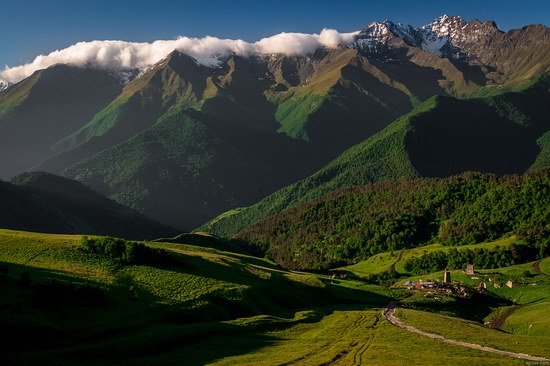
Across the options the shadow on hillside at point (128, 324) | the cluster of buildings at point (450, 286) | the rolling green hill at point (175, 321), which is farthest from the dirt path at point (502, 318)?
the shadow on hillside at point (128, 324)

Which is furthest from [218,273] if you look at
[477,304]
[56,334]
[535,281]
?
[535,281]

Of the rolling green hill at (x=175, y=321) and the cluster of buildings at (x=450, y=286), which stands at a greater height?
the rolling green hill at (x=175, y=321)

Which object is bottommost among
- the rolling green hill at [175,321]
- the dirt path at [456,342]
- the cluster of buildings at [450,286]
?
the cluster of buildings at [450,286]

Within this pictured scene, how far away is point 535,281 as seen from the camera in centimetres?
18125

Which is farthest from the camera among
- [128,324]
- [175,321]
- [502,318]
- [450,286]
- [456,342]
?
[450,286]

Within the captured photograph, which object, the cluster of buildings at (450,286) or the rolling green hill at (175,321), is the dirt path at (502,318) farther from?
the rolling green hill at (175,321)

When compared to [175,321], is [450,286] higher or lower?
lower

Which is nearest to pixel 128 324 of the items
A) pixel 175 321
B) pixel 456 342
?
pixel 175 321

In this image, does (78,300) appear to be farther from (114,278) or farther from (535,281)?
(535,281)

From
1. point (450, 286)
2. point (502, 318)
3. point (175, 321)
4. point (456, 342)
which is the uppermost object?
point (175, 321)

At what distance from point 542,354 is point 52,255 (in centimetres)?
8321

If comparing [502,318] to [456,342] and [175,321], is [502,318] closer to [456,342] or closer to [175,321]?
[456,342]

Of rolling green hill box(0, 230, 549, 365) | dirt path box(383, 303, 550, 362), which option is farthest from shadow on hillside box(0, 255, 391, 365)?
dirt path box(383, 303, 550, 362)

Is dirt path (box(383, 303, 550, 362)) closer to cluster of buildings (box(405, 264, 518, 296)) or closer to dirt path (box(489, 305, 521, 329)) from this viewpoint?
dirt path (box(489, 305, 521, 329))
